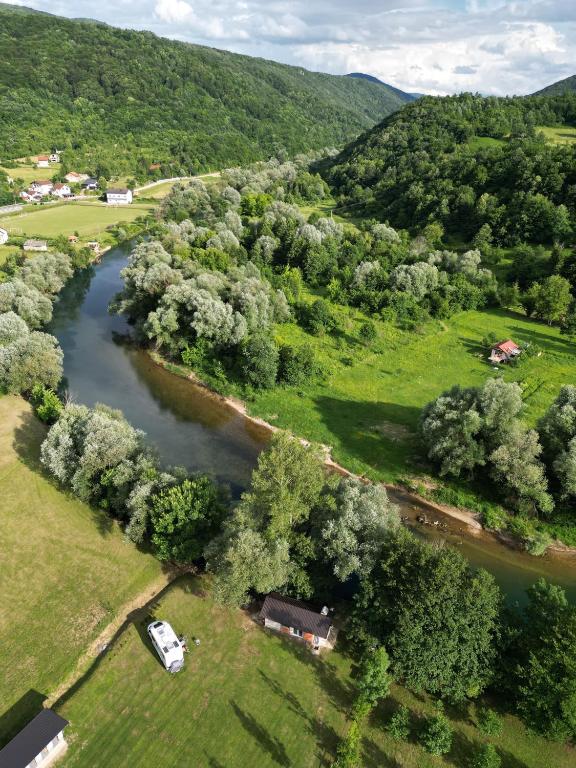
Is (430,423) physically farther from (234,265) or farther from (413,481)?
(234,265)

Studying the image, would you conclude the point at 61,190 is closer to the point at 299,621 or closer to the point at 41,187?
the point at 41,187

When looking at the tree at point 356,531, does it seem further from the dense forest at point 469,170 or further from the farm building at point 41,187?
the farm building at point 41,187

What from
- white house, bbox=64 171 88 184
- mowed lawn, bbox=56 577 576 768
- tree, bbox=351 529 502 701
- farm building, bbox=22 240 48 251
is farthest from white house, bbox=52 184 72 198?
tree, bbox=351 529 502 701

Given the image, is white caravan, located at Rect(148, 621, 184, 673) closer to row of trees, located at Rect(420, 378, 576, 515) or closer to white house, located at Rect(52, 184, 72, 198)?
row of trees, located at Rect(420, 378, 576, 515)

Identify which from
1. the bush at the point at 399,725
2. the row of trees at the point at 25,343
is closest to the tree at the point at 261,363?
the row of trees at the point at 25,343

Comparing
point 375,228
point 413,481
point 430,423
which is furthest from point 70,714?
point 375,228

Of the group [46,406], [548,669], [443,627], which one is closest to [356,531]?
[443,627]

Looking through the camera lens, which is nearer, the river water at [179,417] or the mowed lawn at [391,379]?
the river water at [179,417]
